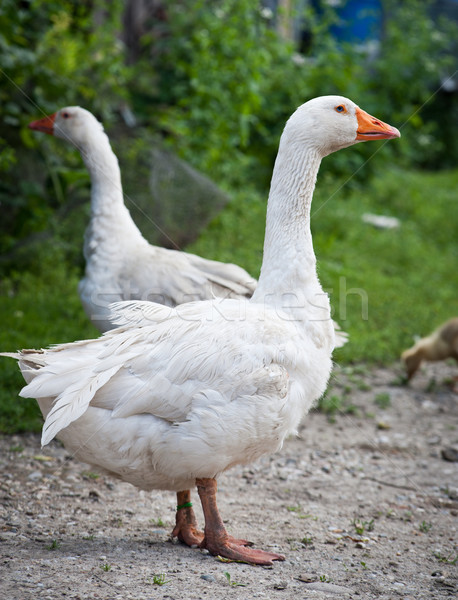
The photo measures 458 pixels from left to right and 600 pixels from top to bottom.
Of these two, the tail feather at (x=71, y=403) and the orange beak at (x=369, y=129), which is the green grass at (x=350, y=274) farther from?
the orange beak at (x=369, y=129)

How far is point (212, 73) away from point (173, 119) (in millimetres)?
875

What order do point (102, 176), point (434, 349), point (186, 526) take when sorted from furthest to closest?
1. point (434, 349)
2. point (102, 176)
3. point (186, 526)

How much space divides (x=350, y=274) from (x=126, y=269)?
4.26 metres

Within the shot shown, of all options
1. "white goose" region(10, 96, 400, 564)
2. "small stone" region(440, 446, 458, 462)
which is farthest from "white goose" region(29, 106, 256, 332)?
"small stone" region(440, 446, 458, 462)

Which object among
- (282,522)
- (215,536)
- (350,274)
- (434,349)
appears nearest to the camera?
(215,536)

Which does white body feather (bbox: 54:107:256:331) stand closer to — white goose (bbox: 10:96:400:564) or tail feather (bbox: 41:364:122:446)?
white goose (bbox: 10:96:400:564)

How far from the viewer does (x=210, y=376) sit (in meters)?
3.29

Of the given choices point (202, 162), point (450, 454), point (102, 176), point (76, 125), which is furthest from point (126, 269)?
point (202, 162)

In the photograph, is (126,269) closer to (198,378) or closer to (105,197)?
(105,197)

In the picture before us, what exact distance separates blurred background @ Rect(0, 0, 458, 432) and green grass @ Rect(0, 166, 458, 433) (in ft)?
0.08

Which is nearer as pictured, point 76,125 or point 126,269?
point 126,269

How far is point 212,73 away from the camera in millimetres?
9000

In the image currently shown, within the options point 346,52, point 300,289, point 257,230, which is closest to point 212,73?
point 257,230

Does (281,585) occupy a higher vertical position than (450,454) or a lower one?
lower
